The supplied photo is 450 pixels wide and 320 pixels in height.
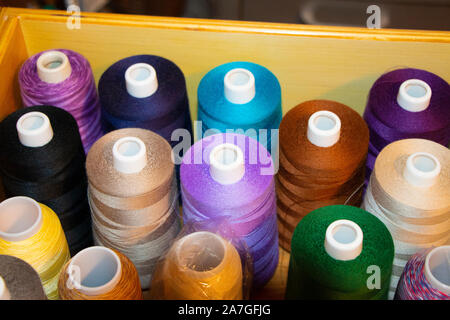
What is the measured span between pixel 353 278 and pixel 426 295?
9cm

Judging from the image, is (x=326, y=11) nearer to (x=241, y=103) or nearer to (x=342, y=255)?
(x=241, y=103)

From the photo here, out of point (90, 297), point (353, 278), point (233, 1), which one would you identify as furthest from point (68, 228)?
point (233, 1)

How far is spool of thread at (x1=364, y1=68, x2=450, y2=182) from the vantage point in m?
0.80

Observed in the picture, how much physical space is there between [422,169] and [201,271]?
1.05ft

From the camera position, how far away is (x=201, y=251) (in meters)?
0.64

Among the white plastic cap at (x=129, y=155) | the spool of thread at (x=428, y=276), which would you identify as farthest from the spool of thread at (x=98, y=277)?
the spool of thread at (x=428, y=276)

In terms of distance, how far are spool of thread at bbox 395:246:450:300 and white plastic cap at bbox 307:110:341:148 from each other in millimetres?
188

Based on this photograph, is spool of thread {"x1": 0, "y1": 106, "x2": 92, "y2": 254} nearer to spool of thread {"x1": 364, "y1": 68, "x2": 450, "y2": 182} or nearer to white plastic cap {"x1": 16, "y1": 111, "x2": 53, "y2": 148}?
white plastic cap {"x1": 16, "y1": 111, "x2": 53, "y2": 148}

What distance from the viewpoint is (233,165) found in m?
0.70

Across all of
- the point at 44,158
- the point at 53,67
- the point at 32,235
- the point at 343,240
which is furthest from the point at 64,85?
the point at 343,240

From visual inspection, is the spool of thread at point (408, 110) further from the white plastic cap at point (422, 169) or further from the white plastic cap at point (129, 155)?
the white plastic cap at point (129, 155)

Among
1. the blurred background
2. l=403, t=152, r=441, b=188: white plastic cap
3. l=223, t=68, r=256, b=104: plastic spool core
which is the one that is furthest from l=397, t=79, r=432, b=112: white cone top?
the blurred background

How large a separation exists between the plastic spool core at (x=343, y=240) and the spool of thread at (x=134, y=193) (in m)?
0.23

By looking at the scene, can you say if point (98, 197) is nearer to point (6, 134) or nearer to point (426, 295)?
point (6, 134)
